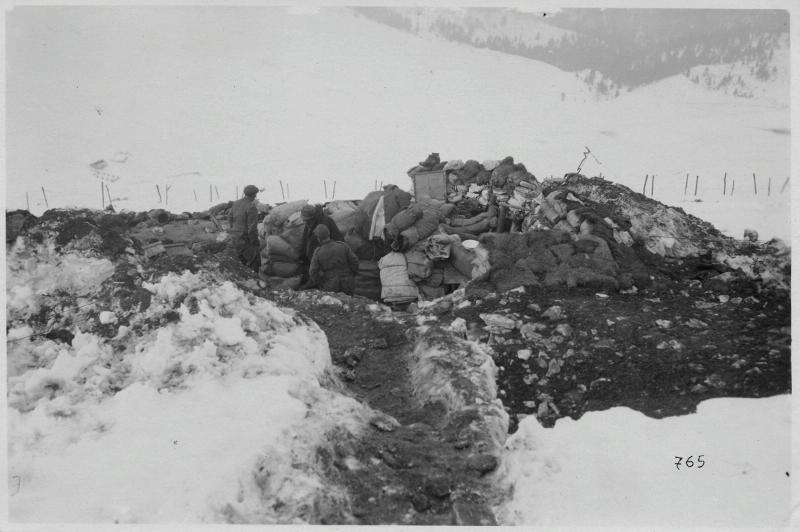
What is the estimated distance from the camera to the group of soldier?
583 cm

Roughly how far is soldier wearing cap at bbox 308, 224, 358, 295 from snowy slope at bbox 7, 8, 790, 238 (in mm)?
7330

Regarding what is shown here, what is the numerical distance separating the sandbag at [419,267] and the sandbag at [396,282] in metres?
0.06

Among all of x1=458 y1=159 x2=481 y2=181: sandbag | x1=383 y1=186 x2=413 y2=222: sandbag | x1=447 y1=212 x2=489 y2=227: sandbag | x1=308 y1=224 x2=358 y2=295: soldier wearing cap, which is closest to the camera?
x1=308 y1=224 x2=358 y2=295: soldier wearing cap

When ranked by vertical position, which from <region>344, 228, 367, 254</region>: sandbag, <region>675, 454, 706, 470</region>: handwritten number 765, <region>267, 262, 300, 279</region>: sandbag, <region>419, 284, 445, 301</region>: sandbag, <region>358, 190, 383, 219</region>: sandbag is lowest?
<region>419, 284, 445, 301</region>: sandbag

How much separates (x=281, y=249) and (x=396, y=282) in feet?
5.22

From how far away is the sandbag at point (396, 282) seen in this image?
5.97 m

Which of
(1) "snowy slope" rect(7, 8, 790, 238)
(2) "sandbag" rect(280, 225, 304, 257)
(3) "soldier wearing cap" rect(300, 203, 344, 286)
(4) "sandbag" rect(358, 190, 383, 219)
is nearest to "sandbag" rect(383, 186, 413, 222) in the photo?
(4) "sandbag" rect(358, 190, 383, 219)

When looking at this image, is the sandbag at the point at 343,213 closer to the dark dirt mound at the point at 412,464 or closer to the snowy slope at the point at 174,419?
the dark dirt mound at the point at 412,464

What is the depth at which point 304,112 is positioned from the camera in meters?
19.0

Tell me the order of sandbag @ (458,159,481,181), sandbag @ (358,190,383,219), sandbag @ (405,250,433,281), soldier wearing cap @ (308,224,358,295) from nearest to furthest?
soldier wearing cap @ (308,224,358,295) → sandbag @ (405,250,433,281) → sandbag @ (358,190,383,219) → sandbag @ (458,159,481,181)

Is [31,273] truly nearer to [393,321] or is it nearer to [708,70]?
[393,321]

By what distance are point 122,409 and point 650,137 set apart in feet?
58.4

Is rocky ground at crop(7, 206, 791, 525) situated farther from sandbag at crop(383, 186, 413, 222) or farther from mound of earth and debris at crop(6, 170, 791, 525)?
sandbag at crop(383, 186, 413, 222)

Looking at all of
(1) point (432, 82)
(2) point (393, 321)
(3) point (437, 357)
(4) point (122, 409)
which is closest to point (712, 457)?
(3) point (437, 357)
